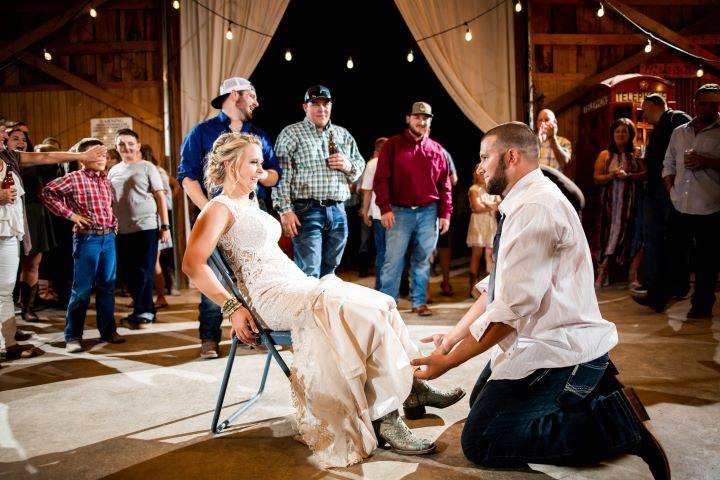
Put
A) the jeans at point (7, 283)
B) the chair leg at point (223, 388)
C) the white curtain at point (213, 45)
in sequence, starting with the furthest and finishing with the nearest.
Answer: the white curtain at point (213, 45) → the jeans at point (7, 283) → the chair leg at point (223, 388)

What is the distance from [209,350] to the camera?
4.11m

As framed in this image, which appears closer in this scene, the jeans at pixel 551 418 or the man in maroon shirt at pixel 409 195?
the jeans at pixel 551 418

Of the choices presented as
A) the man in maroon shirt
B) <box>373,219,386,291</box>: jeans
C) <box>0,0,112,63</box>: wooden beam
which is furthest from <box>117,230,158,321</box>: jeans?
<box>0,0,112,63</box>: wooden beam

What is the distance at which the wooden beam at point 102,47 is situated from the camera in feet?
25.1

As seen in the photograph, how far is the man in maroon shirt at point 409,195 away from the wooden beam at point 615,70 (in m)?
3.14

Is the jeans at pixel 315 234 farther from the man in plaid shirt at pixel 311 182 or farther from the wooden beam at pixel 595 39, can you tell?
the wooden beam at pixel 595 39

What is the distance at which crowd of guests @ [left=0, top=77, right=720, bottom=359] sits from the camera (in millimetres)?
4199

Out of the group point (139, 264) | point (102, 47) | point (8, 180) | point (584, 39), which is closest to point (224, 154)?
point (8, 180)

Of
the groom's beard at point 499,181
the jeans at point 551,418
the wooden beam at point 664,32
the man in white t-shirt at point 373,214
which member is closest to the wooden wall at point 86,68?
the man in white t-shirt at point 373,214

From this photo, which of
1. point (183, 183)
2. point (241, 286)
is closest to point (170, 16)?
point (183, 183)

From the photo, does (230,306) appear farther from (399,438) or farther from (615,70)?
(615,70)

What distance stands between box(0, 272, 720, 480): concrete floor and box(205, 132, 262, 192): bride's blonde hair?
125 cm

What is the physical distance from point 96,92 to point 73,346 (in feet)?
14.6

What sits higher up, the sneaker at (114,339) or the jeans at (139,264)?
the jeans at (139,264)
